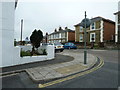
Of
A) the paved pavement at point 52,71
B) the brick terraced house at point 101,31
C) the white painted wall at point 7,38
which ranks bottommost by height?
the paved pavement at point 52,71

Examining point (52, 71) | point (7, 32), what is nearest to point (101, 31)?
point (52, 71)

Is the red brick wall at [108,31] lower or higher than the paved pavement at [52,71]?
higher

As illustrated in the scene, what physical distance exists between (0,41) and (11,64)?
6.39 feet

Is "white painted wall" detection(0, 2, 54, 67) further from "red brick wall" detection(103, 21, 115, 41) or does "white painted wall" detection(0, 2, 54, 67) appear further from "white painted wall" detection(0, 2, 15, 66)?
"red brick wall" detection(103, 21, 115, 41)

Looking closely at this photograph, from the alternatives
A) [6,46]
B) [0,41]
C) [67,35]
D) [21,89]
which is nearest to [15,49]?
[6,46]

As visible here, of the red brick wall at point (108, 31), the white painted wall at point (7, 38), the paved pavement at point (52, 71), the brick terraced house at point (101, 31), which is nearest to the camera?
the paved pavement at point (52, 71)

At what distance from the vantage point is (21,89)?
142 inches

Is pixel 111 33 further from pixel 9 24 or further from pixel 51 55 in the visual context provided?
pixel 9 24

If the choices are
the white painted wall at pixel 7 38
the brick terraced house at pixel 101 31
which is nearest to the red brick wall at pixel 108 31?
the brick terraced house at pixel 101 31

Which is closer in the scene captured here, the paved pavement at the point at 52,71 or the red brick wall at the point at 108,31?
the paved pavement at the point at 52,71

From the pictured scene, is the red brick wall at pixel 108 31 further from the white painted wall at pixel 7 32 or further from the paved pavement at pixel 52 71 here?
the white painted wall at pixel 7 32

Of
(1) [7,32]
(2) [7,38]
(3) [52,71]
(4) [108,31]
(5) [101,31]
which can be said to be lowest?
(3) [52,71]

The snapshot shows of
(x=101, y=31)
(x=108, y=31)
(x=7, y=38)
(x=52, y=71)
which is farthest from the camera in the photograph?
(x=108, y=31)

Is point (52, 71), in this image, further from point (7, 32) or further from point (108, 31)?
point (108, 31)
